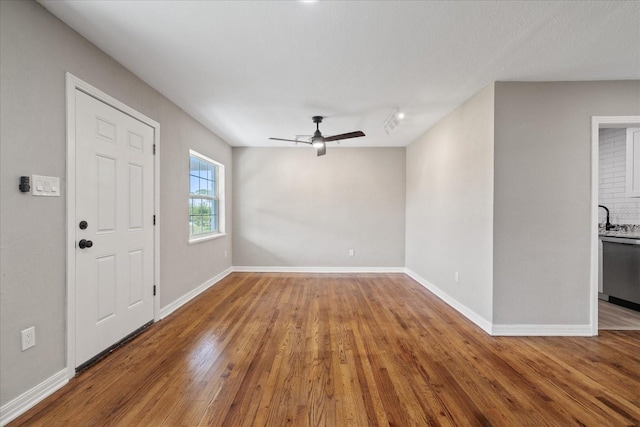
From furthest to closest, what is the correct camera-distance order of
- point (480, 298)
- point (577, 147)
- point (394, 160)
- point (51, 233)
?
1. point (394, 160)
2. point (480, 298)
3. point (577, 147)
4. point (51, 233)

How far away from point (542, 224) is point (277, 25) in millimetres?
3000

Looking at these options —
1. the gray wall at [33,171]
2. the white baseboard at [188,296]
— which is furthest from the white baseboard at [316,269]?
the gray wall at [33,171]

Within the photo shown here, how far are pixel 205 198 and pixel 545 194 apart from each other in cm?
461

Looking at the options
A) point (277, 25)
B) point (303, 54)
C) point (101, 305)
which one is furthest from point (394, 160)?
point (101, 305)

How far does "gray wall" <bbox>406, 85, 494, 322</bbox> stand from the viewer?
2803 mm

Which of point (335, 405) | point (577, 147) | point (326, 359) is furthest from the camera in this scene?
point (577, 147)

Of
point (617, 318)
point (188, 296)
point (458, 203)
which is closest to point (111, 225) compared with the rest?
point (188, 296)

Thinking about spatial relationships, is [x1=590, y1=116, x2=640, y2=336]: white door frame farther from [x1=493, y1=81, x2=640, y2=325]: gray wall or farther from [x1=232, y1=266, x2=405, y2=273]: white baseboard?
[x1=232, y1=266, x2=405, y2=273]: white baseboard

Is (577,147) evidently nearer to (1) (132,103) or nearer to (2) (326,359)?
(2) (326,359)

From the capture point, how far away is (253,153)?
17.7 ft

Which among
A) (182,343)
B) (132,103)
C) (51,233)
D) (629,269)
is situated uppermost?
(132,103)

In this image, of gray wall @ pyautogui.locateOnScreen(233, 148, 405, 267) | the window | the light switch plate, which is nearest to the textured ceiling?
the light switch plate

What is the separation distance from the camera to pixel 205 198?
456 centimetres

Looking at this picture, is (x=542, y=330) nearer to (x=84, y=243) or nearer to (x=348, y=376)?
(x=348, y=376)
